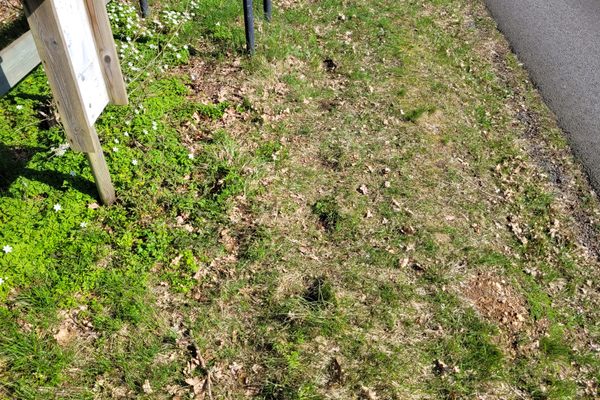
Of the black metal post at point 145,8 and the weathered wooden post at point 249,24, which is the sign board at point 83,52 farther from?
the black metal post at point 145,8

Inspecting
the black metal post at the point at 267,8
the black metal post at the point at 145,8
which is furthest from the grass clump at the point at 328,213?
the black metal post at the point at 145,8

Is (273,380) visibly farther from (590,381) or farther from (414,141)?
(414,141)

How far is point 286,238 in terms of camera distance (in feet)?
14.9

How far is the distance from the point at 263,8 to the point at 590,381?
6.34 m

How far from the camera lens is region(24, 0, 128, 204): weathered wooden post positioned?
3014 millimetres

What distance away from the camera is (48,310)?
11.7 feet

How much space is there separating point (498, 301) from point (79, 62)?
3979 mm

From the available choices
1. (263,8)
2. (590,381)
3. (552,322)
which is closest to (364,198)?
(552,322)

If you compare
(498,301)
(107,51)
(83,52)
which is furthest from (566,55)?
(83,52)

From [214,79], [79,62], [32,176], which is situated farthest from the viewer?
[214,79]

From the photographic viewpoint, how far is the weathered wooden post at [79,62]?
3014mm

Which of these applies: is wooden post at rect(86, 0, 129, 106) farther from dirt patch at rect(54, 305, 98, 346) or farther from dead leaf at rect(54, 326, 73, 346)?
dead leaf at rect(54, 326, 73, 346)

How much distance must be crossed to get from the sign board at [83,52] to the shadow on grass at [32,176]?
0.90m

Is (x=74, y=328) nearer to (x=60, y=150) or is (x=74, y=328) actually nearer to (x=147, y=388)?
(x=147, y=388)
